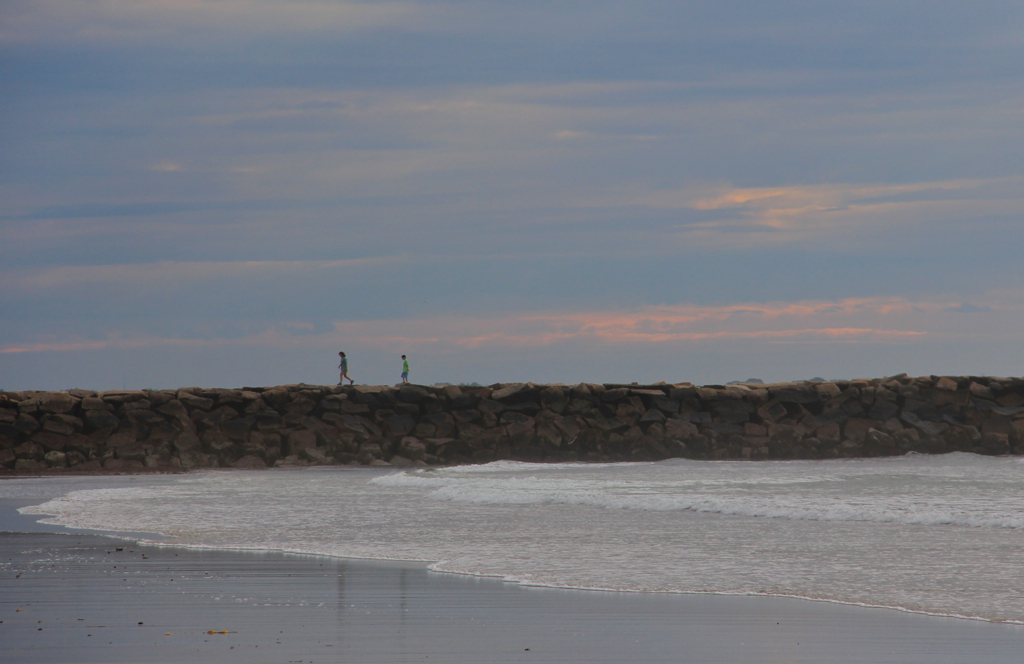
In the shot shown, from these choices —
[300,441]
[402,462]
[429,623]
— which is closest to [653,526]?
[429,623]

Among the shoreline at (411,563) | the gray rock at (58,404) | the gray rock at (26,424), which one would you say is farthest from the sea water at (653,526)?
the gray rock at (58,404)

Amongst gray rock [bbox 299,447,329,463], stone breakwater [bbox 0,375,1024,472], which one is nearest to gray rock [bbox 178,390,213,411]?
stone breakwater [bbox 0,375,1024,472]

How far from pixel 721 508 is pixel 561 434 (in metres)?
10.8

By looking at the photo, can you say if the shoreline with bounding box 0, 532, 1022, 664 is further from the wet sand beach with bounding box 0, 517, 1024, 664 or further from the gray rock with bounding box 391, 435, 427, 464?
the gray rock with bounding box 391, 435, 427, 464

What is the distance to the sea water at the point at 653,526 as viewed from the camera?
6.22 m

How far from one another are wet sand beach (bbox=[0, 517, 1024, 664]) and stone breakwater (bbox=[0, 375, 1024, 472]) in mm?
14453

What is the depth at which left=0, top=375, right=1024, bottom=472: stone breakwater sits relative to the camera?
20859 mm

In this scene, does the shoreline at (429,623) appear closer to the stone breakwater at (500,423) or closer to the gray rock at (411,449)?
the gray rock at (411,449)

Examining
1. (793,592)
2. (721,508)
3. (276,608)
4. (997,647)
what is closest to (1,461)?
(721,508)

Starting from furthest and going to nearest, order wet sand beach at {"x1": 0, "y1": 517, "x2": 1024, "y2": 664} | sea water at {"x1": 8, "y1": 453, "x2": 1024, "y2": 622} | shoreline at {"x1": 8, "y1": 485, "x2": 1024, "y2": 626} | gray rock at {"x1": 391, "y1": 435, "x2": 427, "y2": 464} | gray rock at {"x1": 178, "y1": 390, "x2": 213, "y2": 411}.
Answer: gray rock at {"x1": 178, "y1": 390, "x2": 213, "y2": 411}
gray rock at {"x1": 391, "y1": 435, "x2": 427, "y2": 464}
sea water at {"x1": 8, "y1": 453, "x2": 1024, "y2": 622}
shoreline at {"x1": 8, "y1": 485, "x2": 1024, "y2": 626}
wet sand beach at {"x1": 0, "y1": 517, "x2": 1024, "y2": 664}

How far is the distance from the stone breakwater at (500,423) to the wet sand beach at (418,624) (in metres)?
14.5

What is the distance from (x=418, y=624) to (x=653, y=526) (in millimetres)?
4534

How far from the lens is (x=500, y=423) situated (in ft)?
70.2

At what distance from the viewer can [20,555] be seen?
7.56 m
